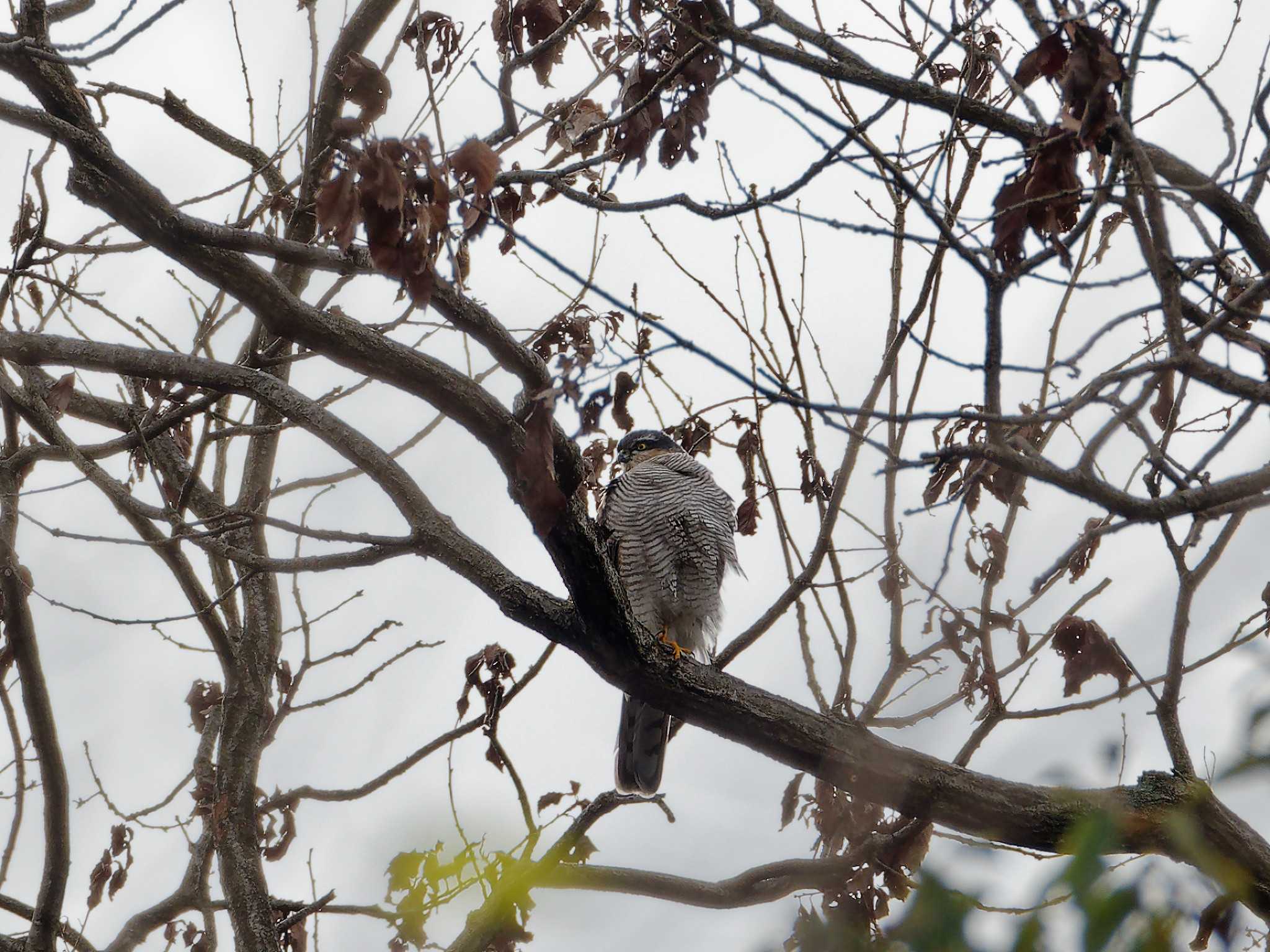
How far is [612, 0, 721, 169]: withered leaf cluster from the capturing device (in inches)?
116

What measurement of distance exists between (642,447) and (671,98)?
4.50 m

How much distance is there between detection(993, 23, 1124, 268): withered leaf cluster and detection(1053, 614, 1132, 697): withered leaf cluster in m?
1.60

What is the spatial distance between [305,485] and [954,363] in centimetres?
352

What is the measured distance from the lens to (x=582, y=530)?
3025 millimetres

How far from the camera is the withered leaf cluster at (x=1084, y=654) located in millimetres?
3445

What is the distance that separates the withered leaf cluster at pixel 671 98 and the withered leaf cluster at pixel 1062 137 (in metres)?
0.93

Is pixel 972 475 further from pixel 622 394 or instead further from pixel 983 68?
pixel 983 68

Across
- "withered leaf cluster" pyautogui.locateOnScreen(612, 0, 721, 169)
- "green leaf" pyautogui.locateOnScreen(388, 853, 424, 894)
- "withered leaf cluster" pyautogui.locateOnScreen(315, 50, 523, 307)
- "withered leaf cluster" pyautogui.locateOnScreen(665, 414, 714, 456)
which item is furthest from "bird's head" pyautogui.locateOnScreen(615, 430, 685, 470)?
"withered leaf cluster" pyautogui.locateOnScreen(315, 50, 523, 307)

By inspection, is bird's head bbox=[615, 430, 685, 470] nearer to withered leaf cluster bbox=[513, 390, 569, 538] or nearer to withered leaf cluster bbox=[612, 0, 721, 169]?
withered leaf cluster bbox=[612, 0, 721, 169]

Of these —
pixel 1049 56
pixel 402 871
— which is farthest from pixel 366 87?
pixel 402 871

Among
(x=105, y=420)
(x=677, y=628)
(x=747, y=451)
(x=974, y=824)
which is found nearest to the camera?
(x=974, y=824)

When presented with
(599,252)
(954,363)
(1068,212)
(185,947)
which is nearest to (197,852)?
(185,947)

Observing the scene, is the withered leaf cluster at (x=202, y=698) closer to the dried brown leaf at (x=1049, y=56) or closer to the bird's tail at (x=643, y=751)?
the bird's tail at (x=643, y=751)

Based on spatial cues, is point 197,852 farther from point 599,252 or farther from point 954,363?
point 954,363
